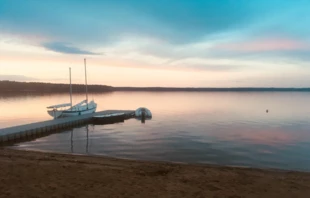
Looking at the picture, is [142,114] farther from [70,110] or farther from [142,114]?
[70,110]

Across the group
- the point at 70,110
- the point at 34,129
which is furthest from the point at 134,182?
the point at 70,110

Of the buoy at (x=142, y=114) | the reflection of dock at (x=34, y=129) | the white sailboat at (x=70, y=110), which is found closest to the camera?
the reflection of dock at (x=34, y=129)

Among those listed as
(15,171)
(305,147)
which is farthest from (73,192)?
(305,147)

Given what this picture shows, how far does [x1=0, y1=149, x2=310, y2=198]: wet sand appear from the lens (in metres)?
8.84

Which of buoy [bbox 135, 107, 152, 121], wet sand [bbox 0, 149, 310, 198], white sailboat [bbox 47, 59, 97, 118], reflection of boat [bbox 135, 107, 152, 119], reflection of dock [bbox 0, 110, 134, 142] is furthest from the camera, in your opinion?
reflection of boat [bbox 135, 107, 152, 119]

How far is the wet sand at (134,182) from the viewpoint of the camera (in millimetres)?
8836

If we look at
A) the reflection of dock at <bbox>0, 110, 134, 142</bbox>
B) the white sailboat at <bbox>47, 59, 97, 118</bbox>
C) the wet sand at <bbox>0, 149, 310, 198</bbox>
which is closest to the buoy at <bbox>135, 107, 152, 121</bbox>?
the white sailboat at <bbox>47, 59, 97, 118</bbox>

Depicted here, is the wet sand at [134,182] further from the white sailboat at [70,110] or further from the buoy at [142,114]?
the buoy at [142,114]

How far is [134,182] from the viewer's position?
10031mm

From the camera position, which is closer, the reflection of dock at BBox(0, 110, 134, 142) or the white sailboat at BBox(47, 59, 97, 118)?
the reflection of dock at BBox(0, 110, 134, 142)

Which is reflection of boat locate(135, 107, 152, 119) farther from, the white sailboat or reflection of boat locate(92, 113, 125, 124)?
the white sailboat

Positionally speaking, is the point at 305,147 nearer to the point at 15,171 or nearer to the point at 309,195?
the point at 309,195

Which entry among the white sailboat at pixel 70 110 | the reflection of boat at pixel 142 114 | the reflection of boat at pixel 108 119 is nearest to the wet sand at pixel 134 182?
the reflection of boat at pixel 108 119

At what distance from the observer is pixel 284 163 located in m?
17.8
